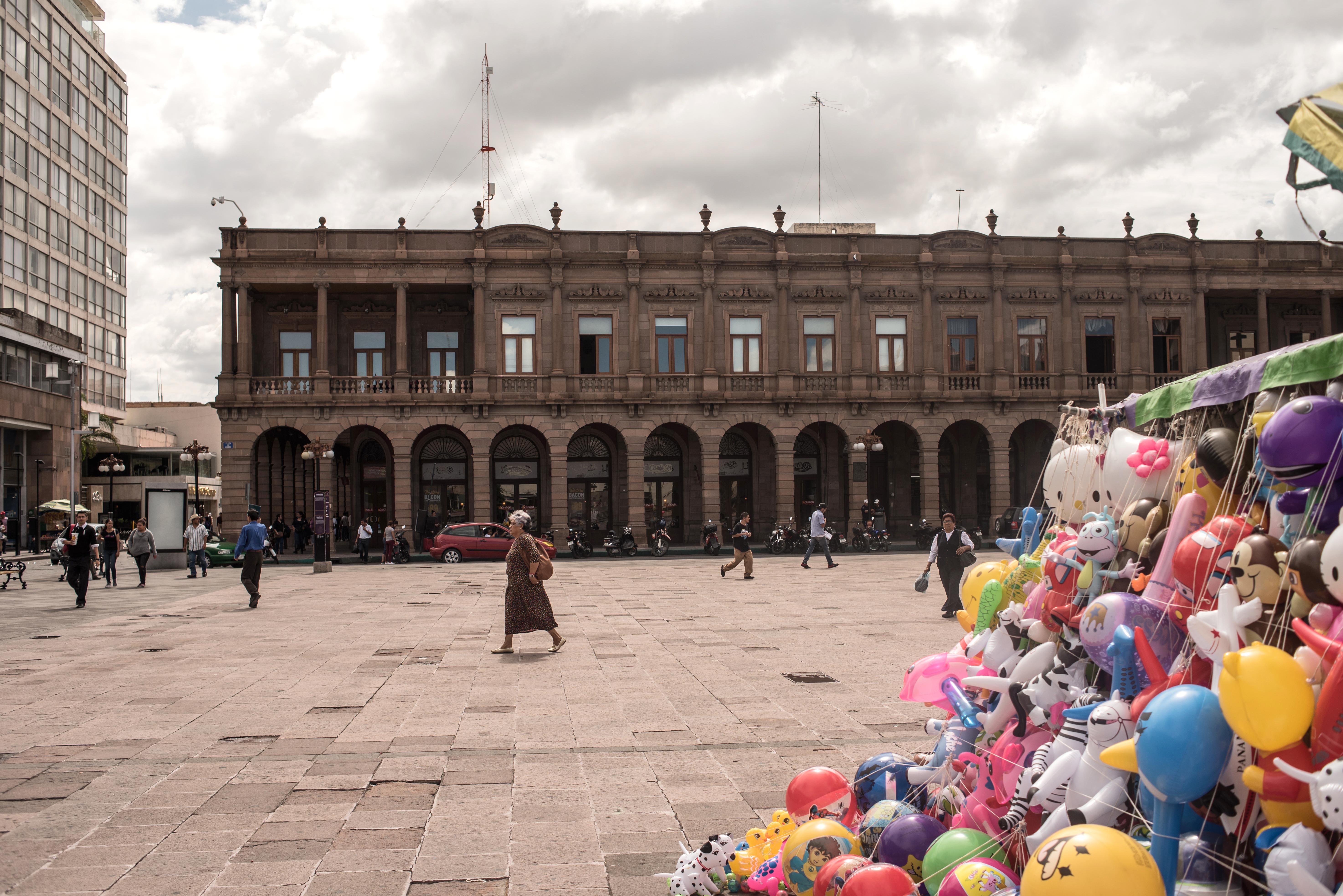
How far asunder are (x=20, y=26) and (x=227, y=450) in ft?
101

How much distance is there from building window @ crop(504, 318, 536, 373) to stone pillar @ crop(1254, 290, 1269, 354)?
29854mm

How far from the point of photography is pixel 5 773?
22.4 feet

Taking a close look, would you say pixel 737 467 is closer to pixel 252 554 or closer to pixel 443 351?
pixel 443 351

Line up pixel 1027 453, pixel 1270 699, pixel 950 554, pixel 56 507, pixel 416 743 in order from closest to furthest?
pixel 1270 699 → pixel 416 743 → pixel 950 554 → pixel 56 507 → pixel 1027 453

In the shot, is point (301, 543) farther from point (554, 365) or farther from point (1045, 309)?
point (1045, 309)

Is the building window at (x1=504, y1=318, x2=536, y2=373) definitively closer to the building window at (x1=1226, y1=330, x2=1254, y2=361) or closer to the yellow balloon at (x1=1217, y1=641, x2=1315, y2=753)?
the building window at (x1=1226, y1=330, x2=1254, y2=361)

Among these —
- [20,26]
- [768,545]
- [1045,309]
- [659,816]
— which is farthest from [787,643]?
[20,26]

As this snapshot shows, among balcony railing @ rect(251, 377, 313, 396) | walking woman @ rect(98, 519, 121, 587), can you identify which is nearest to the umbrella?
balcony railing @ rect(251, 377, 313, 396)

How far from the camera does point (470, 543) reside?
3391 cm

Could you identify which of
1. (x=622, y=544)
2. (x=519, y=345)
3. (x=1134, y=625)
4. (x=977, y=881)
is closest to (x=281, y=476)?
(x=519, y=345)

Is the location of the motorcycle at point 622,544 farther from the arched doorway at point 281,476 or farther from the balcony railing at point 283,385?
the balcony railing at point 283,385

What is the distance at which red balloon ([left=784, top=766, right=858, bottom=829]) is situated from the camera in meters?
4.89

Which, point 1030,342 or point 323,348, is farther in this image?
point 1030,342

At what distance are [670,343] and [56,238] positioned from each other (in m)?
38.8
